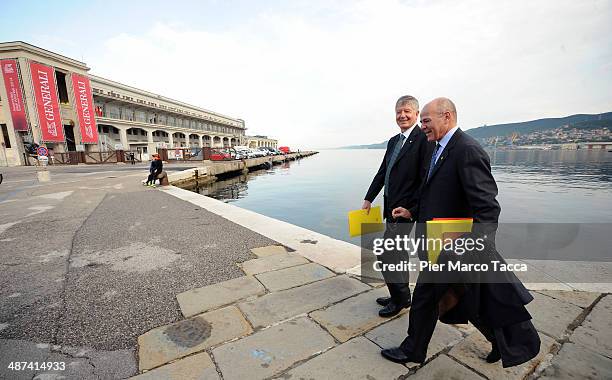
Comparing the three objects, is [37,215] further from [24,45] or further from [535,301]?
[24,45]

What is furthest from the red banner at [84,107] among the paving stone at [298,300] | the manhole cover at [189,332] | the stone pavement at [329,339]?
the paving stone at [298,300]

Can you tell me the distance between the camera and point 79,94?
30922 millimetres

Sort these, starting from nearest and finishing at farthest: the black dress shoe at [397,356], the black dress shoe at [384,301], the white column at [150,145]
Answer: the black dress shoe at [397,356] < the black dress shoe at [384,301] < the white column at [150,145]

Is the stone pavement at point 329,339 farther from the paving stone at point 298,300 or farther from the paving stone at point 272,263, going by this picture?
the paving stone at point 272,263

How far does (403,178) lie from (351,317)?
1.41 metres

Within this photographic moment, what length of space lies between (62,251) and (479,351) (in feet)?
18.7

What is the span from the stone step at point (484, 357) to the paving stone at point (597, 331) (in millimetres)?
253

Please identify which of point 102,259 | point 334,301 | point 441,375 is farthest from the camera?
point 102,259

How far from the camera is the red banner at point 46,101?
26422 millimetres

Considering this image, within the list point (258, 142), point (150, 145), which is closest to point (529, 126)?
point (258, 142)

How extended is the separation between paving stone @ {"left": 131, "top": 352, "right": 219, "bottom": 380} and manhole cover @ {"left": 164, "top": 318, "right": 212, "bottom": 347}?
8.0 inches

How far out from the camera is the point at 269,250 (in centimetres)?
430

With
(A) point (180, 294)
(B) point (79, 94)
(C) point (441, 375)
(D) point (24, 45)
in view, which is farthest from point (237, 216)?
(B) point (79, 94)

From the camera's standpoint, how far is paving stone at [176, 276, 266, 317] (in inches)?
106
